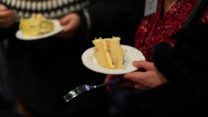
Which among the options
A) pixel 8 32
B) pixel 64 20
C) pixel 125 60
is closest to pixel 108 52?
pixel 125 60

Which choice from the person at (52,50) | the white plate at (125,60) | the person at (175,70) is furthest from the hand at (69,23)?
the person at (175,70)

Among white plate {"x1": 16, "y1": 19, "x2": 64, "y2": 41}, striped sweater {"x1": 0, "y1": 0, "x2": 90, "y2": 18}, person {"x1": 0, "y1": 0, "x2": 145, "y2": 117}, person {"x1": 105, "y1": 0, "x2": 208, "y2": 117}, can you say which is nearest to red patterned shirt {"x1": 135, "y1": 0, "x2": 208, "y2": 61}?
person {"x1": 105, "y1": 0, "x2": 208, "y2": 117}

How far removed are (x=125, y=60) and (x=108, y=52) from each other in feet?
0.15

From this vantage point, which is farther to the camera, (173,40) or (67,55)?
(67,55)

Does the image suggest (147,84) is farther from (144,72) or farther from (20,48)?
(20,48)

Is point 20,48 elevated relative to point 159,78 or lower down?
lower down

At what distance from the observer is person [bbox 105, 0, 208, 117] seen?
0.99ft

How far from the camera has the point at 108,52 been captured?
447 millimetres

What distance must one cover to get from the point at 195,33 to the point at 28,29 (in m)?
0.52

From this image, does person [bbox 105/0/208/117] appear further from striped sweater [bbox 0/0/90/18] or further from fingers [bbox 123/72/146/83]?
striped sweater [bbox 0/0/90/18]

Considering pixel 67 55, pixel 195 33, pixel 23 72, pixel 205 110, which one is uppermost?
pixel 195 33

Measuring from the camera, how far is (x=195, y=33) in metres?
0.31

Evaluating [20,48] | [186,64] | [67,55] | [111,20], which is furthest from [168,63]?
[20,48]

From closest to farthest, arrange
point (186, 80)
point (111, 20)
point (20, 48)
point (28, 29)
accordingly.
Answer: point (186, 80) < point (28, 29) < point (111, 20) < point (20, 48)
